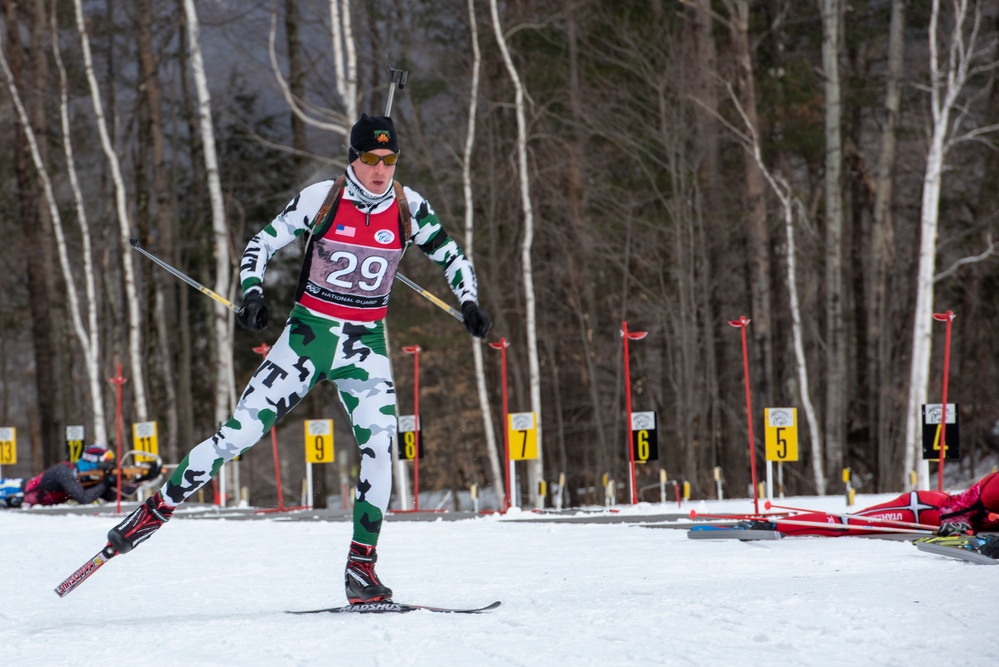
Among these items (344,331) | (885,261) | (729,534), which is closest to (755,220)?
(885,261)

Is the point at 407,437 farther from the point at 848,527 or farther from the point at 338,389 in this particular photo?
the point at 338,389

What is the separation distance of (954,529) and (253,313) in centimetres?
387

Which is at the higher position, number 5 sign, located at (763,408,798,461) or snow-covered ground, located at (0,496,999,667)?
number 5 sign, located at (763,408,798,461)

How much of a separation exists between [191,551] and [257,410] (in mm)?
3130

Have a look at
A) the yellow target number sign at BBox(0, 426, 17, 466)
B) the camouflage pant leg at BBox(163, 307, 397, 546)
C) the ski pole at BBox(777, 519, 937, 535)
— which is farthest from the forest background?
the camouflage pant leg at BBox(163, 307, 397, 546)

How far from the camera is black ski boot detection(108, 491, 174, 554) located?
4629mm

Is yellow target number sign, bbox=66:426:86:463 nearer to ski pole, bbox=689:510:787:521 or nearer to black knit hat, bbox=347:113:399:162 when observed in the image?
ski pole, bbox=689:510:787:521

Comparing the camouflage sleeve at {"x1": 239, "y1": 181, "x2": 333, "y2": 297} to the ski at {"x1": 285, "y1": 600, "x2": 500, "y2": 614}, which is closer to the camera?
the ski at {"x1": 285, "y1": 600, "x2": 500, "y2": 614}

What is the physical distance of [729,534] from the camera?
23.6 ft

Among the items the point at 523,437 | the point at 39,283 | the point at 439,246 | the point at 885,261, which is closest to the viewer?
the point at 439,246

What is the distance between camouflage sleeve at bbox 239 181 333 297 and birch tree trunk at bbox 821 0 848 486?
1622cm

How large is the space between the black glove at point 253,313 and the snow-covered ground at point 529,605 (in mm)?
1059

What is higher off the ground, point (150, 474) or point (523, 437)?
point (523, 437)

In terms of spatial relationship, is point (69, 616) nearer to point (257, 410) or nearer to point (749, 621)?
point (257, 410)
